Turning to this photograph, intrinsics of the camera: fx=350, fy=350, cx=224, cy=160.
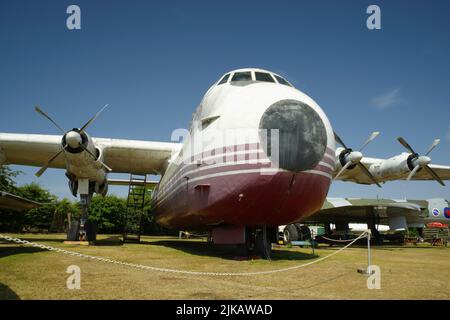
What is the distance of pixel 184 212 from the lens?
12797mm

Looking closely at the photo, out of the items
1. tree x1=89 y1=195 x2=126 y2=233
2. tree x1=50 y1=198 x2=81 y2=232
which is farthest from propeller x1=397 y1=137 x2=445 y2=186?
tree x1=50 y1=198 x2=81 y2=232

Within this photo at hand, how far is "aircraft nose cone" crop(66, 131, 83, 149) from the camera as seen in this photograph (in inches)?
582

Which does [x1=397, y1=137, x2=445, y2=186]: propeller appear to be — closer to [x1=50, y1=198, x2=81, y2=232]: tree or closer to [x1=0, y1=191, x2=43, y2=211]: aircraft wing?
[x1=0, y1=191, x2=43, y2=211]: aircraft wing

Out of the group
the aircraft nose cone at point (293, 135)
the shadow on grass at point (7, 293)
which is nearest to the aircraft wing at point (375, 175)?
the aircraft nose cone at point (293, 135)

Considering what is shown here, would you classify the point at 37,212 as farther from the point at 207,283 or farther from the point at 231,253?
the point at 207,283

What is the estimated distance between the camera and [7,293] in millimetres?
5395

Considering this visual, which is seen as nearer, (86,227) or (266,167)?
(266,167)

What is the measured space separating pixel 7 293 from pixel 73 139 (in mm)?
10286

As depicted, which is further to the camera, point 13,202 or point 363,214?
point 363,214

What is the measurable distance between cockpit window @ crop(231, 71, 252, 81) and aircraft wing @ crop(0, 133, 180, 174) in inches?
330

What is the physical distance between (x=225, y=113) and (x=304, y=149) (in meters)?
2.55

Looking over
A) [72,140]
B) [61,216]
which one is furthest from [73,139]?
[61,216]
